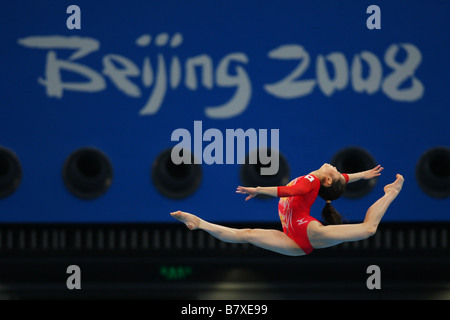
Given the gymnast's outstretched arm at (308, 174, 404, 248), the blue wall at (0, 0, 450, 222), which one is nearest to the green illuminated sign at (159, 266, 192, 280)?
the blue wall at (0, 0, 450, 222)

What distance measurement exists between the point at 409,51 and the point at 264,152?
4.56 ft

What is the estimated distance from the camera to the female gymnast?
18.3ft

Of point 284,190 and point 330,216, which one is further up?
point 284,190

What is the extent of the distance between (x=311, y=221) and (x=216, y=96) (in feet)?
6.01

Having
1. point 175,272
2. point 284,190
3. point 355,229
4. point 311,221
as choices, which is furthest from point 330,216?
point 175,272

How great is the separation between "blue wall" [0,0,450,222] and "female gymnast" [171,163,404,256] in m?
1.29

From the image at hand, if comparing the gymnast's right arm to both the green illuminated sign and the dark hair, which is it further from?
the green illuminated sign

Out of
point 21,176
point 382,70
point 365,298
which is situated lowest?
point 365,298

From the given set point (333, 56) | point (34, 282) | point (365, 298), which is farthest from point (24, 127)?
point (365, 298)

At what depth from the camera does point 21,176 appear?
7.32 metres

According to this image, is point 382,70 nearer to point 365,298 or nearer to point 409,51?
point 409,51

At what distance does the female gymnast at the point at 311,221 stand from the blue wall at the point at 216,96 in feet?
4.22

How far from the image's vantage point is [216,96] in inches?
286

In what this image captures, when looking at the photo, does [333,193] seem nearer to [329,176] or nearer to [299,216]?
[329,176]
